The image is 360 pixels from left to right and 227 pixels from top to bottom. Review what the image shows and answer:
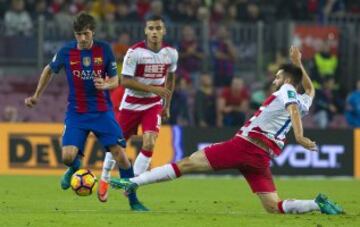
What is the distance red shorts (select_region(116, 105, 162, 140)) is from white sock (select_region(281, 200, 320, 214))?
306 centimetres

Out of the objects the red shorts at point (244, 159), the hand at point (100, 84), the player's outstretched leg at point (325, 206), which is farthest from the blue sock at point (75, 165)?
the player's outstretched leg at point (325, 206)

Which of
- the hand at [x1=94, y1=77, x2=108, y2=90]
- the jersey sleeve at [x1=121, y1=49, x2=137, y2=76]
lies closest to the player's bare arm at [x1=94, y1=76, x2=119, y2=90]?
the hand at [x1=94, y1=77, x2=108, y2=90]

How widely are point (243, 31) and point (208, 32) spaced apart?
814 mm

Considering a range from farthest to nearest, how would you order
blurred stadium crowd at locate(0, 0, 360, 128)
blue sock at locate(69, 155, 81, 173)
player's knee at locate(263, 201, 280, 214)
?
blurred stadium crowd at locate(0, 0, 360, 128) → blue sock at locate(69, 155, 81, 173) → player's knee at locate(263, 201, 280, 214)

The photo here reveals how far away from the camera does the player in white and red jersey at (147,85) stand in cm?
1526

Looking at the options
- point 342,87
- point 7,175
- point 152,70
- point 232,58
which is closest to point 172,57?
point 152,70

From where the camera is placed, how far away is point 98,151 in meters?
22.7

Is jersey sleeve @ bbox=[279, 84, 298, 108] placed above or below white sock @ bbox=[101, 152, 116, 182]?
above

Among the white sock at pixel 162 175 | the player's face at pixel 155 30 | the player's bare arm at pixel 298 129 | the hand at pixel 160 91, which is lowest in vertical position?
the white sock at pixel 162 175

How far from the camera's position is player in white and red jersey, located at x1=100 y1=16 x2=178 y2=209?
15.3m

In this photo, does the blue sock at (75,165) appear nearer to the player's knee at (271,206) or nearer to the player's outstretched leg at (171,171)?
the player's outstretched leg at (171,171)

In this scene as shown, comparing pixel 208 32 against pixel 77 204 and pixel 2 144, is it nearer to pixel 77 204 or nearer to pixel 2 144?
pixel 2 144

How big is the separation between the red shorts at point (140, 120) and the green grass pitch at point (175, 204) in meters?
1.00

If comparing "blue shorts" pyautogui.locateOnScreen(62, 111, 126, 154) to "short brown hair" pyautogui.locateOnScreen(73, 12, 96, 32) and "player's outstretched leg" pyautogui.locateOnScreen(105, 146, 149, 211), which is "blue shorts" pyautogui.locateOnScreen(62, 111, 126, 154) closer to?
"player's outstretched leg" pyautogui.locateOnScreen(105, 146, 149, 211)
